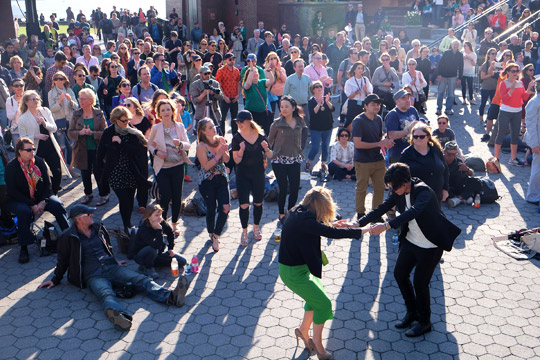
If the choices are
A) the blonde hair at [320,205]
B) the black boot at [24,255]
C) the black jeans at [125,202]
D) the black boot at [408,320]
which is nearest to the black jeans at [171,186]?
the black jeans at [125,202]

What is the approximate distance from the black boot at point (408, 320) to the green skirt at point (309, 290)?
3.37 ft

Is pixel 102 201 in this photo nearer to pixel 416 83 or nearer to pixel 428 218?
pixel 428 218

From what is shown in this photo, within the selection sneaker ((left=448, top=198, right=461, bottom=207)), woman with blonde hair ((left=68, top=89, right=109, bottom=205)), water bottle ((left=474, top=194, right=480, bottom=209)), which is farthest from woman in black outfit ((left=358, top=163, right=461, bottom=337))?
woman with blonde hair ((left=68, top=89, right=109, bottom=205))

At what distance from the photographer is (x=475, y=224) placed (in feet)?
28.5

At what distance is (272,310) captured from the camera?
6.34 meters

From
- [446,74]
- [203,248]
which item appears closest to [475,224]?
[203,248]

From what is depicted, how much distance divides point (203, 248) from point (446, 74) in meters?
9.66

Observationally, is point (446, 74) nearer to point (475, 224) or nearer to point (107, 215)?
point (475, 224)

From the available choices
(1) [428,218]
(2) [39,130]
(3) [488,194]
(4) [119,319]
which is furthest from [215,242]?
(3) [488,194]

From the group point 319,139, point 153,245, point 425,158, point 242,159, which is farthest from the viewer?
point 319,139

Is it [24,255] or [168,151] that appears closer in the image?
[24,255]

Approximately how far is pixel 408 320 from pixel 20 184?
17.0 feet

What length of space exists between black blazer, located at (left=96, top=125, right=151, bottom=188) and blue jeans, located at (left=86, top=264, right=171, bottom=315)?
1708mm

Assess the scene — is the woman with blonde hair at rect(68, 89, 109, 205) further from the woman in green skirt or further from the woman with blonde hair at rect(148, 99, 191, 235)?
the woman in green skirt
